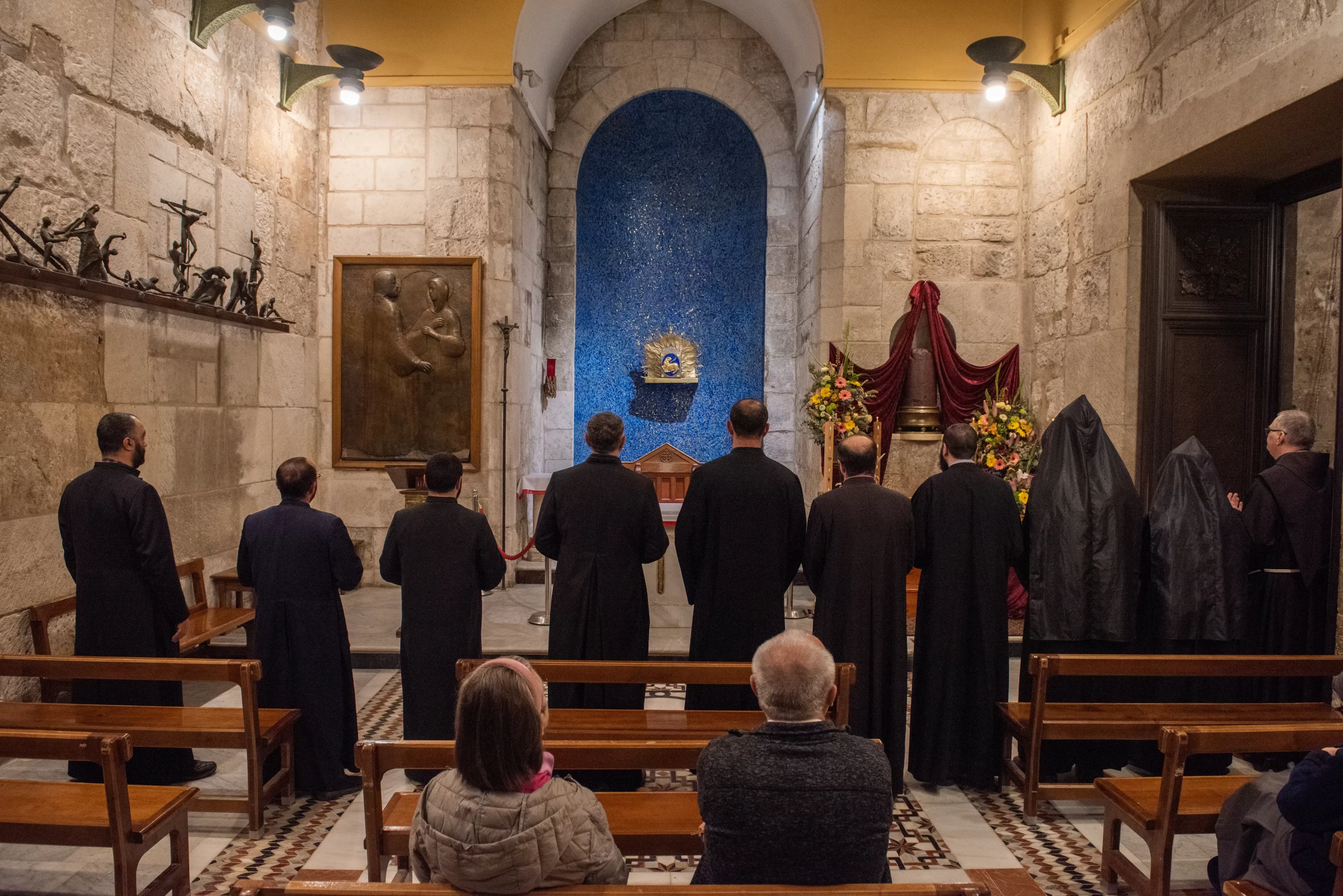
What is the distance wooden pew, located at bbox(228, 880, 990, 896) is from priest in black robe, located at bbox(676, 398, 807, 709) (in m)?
2.38

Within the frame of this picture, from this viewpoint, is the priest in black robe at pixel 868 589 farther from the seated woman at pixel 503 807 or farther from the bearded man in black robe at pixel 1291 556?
the seated woman at pixel 503 807

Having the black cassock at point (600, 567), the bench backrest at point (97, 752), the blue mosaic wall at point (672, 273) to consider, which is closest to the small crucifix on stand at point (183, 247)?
the black cassock at point (600, 567)

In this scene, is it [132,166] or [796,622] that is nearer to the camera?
[132,166]

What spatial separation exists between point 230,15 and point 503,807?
6.49 metres

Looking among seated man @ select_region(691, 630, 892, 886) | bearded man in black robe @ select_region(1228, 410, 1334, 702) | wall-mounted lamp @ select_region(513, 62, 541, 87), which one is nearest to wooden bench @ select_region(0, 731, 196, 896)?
seated man @ select_region(691, 630, 892, 886)

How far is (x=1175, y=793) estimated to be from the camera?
9.71 feet

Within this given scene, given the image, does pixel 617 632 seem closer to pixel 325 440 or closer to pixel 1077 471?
pixel 1077 471

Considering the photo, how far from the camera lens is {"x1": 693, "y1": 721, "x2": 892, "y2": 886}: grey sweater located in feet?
6.56

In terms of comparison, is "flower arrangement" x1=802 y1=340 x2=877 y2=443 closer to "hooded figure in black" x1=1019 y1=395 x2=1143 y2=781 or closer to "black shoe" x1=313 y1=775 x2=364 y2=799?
"hooded figure in black" x1=1019 y1=395 x2=1143 y2=781

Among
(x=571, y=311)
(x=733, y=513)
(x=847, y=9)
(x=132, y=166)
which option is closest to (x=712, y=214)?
(x=571, y=311)

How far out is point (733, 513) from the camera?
14.3 ft

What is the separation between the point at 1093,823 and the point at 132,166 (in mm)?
6236

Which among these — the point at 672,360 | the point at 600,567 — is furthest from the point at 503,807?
the point at 672,360

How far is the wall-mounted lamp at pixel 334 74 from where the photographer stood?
7727mm
